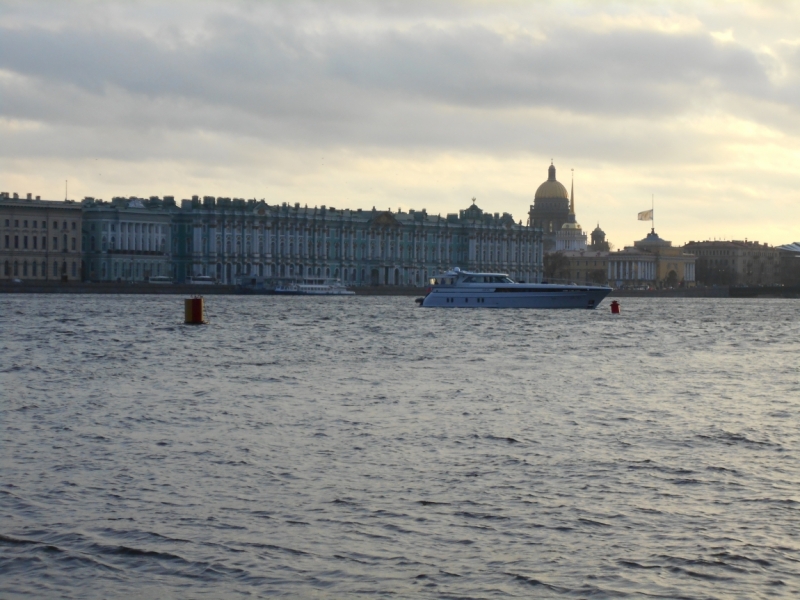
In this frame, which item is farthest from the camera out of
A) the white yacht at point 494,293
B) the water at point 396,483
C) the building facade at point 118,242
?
the building facade at point 118,242

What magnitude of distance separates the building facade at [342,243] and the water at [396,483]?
10041 centimetres

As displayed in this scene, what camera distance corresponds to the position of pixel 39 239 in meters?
118

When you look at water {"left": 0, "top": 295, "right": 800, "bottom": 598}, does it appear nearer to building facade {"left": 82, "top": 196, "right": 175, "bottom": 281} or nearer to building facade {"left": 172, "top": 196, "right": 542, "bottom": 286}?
building facade {"left": 82, "top": 196, "right": 175, "bottom": 281}

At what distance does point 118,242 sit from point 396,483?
111 meters

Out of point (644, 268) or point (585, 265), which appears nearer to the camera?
point (585, 265)

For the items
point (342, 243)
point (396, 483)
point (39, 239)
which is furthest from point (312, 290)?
point (396, 483)

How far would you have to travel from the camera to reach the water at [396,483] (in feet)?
34.3

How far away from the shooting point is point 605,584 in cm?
1020

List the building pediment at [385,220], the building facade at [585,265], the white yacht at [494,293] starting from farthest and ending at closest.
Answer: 1. the building facade at [585,265]
2. the building pediment at [385,220]
3. the white yacht at [494,293]

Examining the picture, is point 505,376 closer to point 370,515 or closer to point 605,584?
point 370,515

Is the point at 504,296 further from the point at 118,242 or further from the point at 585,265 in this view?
the point at 585,265

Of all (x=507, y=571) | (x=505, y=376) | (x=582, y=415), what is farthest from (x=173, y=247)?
(x=507, y=571)

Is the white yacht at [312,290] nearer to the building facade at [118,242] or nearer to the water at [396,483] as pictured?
the building facade at [118,242]

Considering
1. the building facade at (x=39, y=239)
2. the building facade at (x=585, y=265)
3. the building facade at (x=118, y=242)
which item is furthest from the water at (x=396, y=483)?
the building facade at (x=585, y=265)
